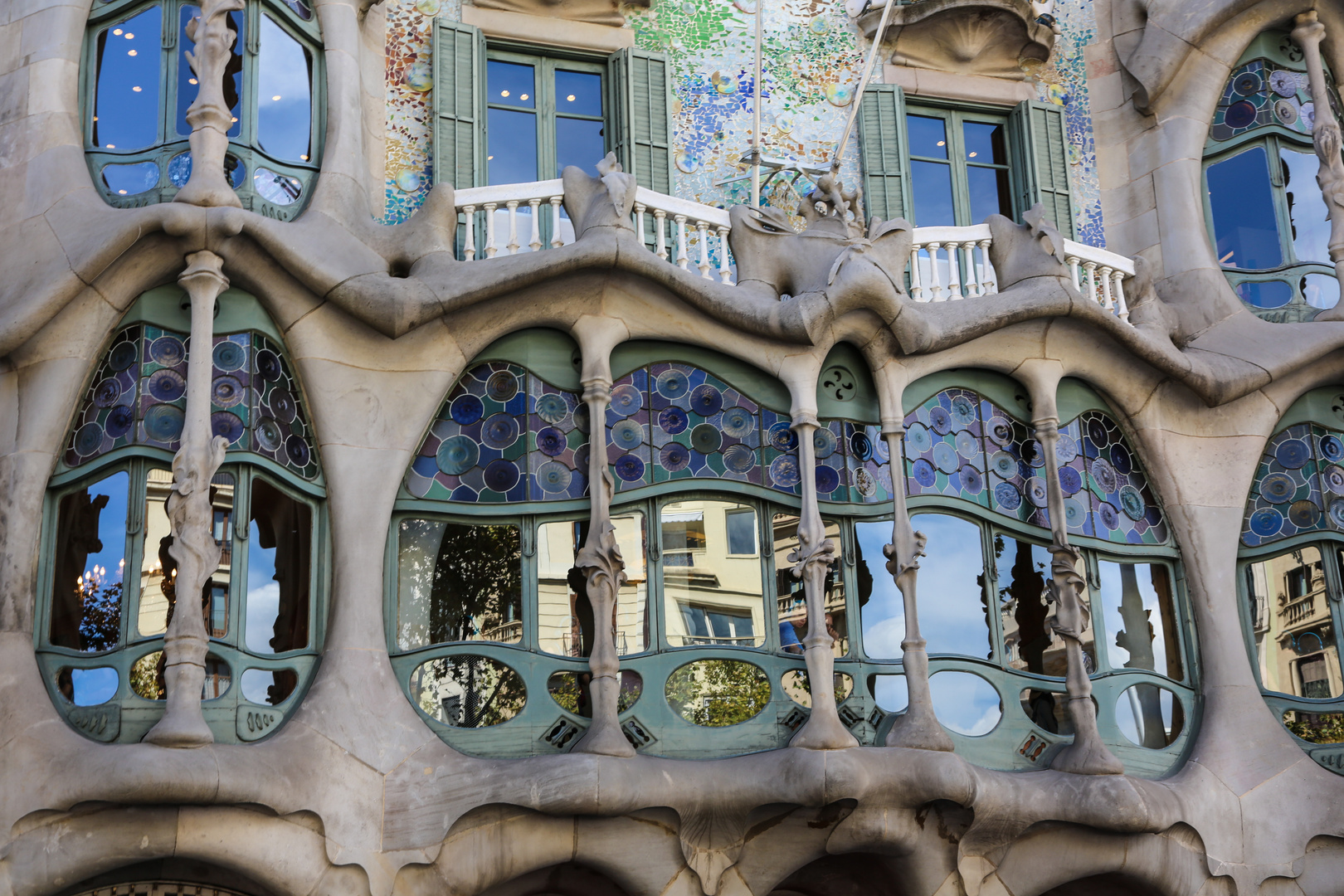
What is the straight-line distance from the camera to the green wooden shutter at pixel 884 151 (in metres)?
14.9

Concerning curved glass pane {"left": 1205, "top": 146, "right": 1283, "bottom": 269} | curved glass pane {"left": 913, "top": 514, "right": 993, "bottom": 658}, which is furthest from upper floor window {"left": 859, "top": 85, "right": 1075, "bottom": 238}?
curved glass pane {"left": 913, "top": 514, "right": 993, "bottom": 658}

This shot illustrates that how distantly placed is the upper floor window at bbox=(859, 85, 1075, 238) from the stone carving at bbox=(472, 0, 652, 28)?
2203 millimetres

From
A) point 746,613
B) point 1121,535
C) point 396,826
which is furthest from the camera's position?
point 1121,535

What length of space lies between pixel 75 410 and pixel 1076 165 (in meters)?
8.61

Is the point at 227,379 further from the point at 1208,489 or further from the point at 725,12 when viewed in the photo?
the point at 1208,489

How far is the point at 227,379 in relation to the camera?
39.3ft

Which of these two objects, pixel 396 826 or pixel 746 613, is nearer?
pixel 396 826

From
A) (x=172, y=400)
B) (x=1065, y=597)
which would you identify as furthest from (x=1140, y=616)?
(x=172, y=400)

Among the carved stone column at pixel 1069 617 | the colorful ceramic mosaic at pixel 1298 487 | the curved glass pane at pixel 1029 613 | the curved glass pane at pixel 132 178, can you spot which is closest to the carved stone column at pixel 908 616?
the curved glass pane at pixel 1029 613

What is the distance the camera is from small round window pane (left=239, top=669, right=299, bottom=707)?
1147 cm

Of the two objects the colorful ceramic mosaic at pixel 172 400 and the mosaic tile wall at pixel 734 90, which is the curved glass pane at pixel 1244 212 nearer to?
the mosaic tile wall at pixel 734 90

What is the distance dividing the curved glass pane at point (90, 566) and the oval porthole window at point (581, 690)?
9.18ft

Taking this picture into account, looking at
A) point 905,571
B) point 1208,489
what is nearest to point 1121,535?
point 1208,489

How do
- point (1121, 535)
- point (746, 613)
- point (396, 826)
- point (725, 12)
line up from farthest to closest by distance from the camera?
point (725, 12) → point (1121, 535) → point (746, 613) → point (396, 826)
